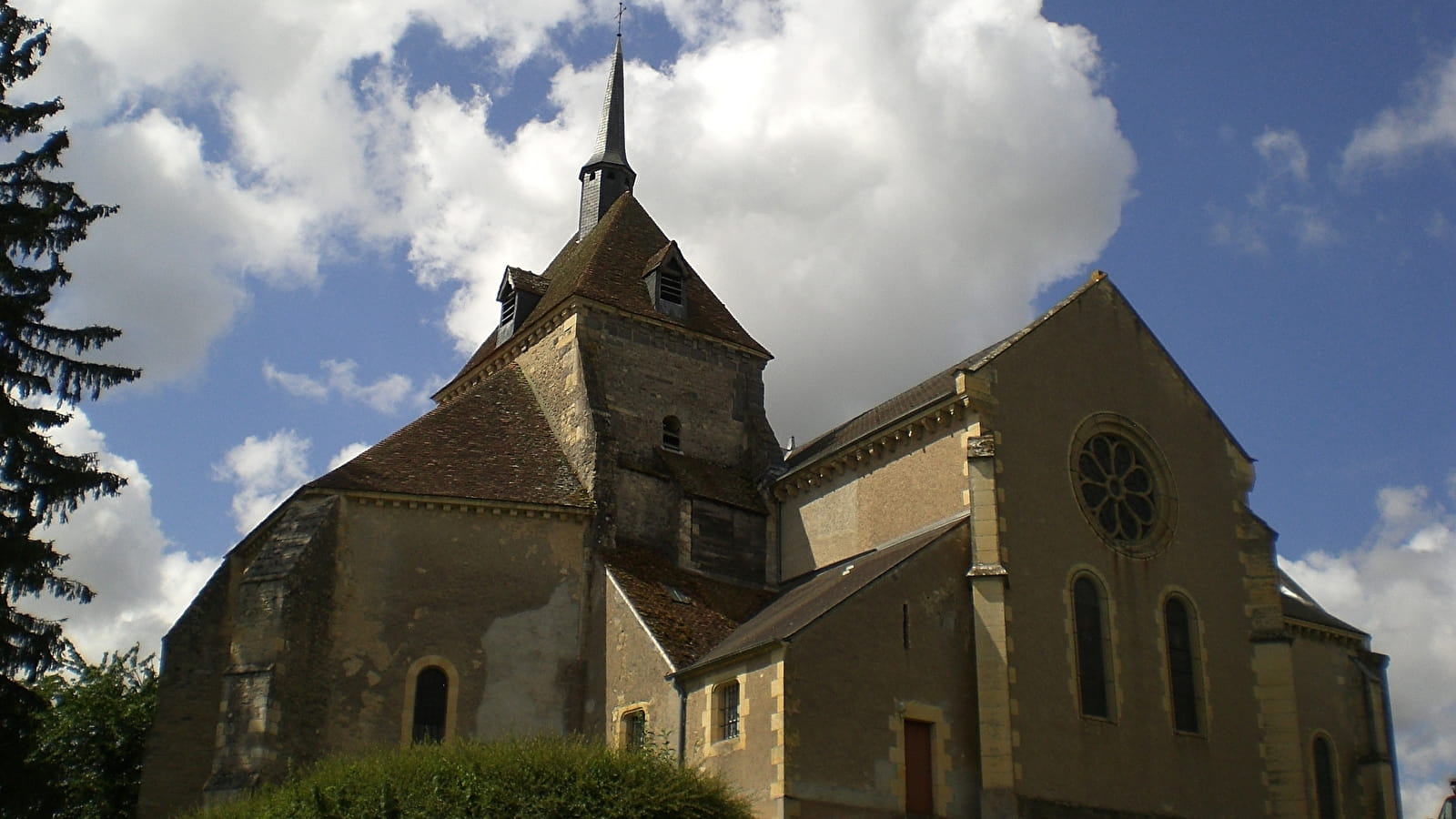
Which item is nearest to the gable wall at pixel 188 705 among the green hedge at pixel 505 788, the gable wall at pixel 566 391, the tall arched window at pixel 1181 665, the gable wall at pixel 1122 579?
the green hedge at pixel 505 788

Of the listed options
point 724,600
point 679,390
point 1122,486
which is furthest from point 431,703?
point 1122,486

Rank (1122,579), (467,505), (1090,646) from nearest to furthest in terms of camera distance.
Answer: (1090,646)
(1122,579)
(467,505)

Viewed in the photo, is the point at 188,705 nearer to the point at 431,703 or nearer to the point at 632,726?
the point at 431,703

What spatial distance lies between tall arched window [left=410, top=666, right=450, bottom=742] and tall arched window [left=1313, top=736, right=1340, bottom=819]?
17.9 m

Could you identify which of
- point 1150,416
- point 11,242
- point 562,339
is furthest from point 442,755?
point 1150,416

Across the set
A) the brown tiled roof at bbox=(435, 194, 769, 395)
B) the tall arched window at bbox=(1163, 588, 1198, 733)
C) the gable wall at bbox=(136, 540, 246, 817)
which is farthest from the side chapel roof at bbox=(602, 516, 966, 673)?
the gable wall at bbox=(136, 540, 246, 817)

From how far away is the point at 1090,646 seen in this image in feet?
76.0

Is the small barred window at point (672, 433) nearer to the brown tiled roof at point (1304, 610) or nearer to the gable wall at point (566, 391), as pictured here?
the gable wall at point (566, 391)

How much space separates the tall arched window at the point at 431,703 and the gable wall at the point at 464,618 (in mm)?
165

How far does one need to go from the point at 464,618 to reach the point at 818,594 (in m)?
6.17

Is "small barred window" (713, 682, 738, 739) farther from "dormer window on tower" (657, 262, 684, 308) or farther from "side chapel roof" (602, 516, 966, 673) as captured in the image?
"dormer window on tower" (657, 262, 684, 308)

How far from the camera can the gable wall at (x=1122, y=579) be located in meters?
22.1

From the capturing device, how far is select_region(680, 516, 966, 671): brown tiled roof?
20875 mm

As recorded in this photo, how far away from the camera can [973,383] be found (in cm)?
2338
